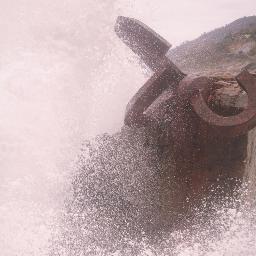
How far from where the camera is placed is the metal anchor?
112 inches

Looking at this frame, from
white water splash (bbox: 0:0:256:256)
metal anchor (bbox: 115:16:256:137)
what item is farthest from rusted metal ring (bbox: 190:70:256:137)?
white water splash (bbox: 0:0:256:256)

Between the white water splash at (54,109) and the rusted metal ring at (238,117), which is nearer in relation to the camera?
the rusted metal ring at (238,117)

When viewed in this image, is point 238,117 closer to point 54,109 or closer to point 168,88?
point 168,88

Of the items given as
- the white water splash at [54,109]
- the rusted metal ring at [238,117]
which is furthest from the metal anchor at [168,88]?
the white water splash at [54,109]

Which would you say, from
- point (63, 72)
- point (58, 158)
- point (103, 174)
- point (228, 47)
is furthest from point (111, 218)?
point (228, 47)

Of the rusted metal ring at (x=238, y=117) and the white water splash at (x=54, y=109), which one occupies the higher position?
the rusted metal ring at (x=238, y=117)

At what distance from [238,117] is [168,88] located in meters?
0.70

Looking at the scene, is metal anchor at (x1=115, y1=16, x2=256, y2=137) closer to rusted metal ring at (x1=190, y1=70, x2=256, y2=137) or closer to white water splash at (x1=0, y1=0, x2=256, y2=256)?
rusted metal ring at (x1=190, y1=70, x2=256, y2=137)

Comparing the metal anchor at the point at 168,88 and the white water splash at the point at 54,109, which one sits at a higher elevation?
the metal anchor at the point at 168,88

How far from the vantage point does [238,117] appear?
284cm

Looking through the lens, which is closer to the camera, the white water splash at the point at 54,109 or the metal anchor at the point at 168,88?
the metal anchor at the point at 168,88

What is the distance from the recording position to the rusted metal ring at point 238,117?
2.83 meters

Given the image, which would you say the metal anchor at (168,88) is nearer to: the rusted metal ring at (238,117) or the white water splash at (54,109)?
the rusted metal ring at (238,117)

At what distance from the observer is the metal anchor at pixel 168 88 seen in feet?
9.35
